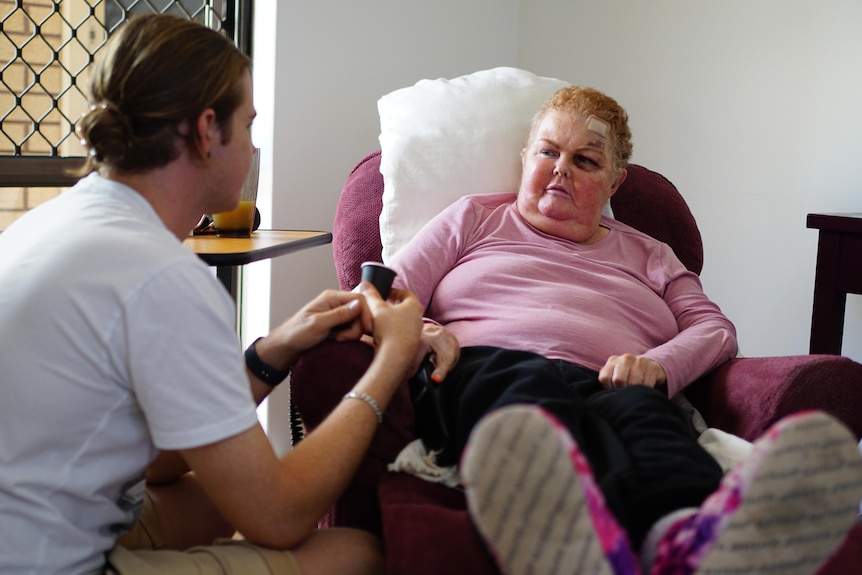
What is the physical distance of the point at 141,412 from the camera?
97 centimetres

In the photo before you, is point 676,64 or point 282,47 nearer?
point 282,47

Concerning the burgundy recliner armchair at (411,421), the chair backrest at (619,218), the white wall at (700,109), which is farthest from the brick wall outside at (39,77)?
the burgundy recliner armchair at (411,421)

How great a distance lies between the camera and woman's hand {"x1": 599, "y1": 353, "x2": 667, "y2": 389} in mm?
1384

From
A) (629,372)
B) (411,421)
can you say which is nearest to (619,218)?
(629,372)

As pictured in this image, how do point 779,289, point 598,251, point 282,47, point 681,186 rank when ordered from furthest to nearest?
point 681,186, point 779,289, point 282,47, point 598,251

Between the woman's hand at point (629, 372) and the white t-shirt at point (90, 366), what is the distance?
2.09 ft

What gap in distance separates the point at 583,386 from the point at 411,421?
0.27 m

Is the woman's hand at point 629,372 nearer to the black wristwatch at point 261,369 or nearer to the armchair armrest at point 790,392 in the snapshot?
the armchair armrest at point 790,392

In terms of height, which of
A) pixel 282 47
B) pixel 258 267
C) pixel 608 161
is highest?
pixel 282 47

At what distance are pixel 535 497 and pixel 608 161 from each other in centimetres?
107

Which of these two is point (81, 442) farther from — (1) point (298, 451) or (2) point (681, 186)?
(2) point (681, 186)

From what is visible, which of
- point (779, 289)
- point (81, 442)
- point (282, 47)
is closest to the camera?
point (81, 442)

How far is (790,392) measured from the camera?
53.4 inches

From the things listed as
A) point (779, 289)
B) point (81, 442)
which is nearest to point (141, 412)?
point (81, 442)
